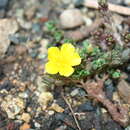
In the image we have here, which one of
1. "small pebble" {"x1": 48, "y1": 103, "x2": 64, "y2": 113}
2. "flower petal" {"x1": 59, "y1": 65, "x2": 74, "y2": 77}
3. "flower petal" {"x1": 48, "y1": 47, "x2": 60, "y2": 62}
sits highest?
"flower petal" {"x1": 48, "y1": 47, "x2": 60, "y2": 62}

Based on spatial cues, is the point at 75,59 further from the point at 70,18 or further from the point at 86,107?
the point at 70,18

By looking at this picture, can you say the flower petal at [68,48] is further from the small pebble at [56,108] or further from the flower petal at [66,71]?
the small pebble at [56,108]

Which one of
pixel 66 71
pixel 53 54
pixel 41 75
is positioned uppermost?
pixel 53 54

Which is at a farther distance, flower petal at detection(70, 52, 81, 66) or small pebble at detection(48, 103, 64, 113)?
small pebble at detection(48, 103, 64, 113)

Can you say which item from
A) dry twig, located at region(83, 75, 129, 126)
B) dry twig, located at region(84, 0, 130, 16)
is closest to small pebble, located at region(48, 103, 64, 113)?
dry twig, located at region(83, 75, 129, 126)

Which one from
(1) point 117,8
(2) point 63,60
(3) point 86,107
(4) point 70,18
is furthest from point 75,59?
(1) point 117,8

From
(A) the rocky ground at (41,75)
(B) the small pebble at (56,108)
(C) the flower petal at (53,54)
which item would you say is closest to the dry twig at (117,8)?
(A) the rocky ground at (41,75)

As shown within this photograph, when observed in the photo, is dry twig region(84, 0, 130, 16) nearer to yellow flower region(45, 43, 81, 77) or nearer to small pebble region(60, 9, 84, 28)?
small pebble region(60, 9, 84, 28)

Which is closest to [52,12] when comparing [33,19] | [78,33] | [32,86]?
[33,19]
